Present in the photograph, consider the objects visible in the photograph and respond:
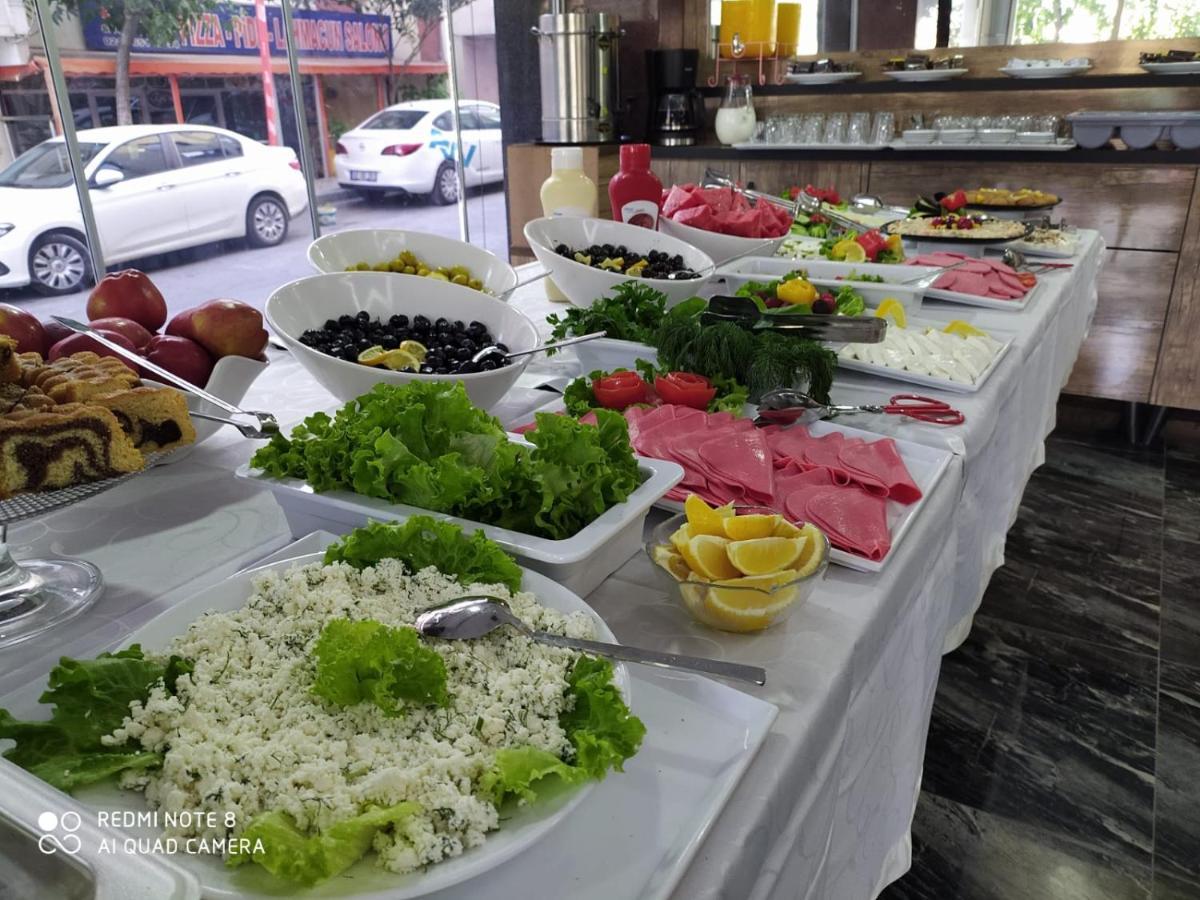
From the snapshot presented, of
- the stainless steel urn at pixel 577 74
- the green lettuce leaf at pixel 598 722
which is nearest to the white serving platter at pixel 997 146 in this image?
the stainless steel urn at pixel 577 74

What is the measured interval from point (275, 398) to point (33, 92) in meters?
3.01

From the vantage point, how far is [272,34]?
Answer: 14.6ft

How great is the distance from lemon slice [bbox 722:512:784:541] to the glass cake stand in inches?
18.1

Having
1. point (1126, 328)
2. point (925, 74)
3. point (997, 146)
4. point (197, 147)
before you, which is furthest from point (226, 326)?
point (197, 147)

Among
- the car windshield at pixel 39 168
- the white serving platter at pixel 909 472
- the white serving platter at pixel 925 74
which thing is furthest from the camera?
the car windshield at pixel 39 168

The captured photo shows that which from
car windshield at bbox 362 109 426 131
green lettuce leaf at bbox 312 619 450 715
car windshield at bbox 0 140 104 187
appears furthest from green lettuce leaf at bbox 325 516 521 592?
car windshield at bbox 362 109 426 131

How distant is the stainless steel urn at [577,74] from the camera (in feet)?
10.4

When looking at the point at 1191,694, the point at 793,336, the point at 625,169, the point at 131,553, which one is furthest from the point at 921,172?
the point at 131,553

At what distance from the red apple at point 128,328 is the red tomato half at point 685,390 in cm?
60

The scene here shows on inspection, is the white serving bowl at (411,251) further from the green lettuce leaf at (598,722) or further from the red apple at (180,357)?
the green lettuce leaf at (598,722)

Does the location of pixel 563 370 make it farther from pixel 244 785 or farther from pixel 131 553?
pixel 244 785

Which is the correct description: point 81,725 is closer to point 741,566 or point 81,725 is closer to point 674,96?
point 741,566

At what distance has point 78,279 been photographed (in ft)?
12.7

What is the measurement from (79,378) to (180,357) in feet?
0.80
